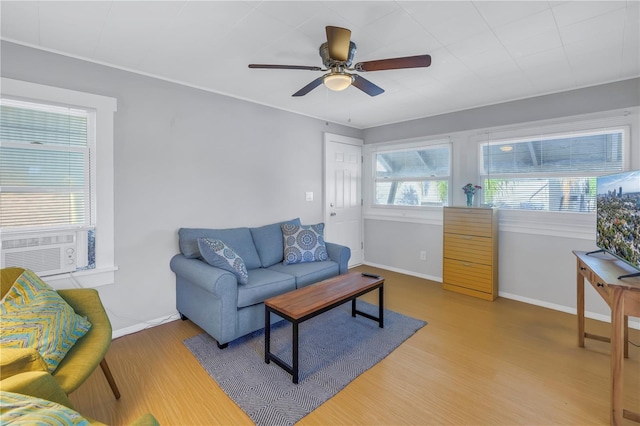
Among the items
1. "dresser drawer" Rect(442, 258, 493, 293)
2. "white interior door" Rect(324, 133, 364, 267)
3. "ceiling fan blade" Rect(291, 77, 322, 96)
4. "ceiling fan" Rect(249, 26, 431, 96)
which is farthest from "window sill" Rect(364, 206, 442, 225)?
"ceiling fan blade" Rect(291, 77, 322, 96)

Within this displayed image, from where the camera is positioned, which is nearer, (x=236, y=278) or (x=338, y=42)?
(x=338, y=42)

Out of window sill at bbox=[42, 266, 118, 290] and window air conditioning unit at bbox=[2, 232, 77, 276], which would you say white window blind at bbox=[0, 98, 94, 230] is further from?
window sill at bbox=[42, 266, 118, 290]

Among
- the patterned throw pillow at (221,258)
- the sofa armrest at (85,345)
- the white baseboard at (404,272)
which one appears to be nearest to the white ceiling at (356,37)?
the patterned throw pillow at (221,258)

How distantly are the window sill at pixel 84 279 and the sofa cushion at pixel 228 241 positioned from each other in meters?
0.61

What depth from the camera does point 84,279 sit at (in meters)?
2.47

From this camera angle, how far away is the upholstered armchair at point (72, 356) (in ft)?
3.73

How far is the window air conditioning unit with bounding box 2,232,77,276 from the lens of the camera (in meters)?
2.20

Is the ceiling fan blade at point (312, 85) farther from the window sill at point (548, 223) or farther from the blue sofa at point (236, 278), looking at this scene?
the window sill at point (548, 223)

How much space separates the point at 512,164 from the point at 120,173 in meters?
4.27

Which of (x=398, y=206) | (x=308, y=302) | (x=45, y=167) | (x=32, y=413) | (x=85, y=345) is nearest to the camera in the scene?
(x=32, y=413)

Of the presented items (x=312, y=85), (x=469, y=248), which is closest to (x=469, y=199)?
(x=469, y=248)

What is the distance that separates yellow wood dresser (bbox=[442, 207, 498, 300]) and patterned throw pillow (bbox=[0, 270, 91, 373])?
375 centimetres

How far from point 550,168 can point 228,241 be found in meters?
3.70

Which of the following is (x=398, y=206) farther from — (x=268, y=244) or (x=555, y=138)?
(x=268, y=244)
